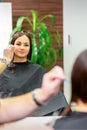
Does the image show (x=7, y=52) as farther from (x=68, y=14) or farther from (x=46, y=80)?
(x=68, y=14)

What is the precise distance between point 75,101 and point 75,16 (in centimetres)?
426

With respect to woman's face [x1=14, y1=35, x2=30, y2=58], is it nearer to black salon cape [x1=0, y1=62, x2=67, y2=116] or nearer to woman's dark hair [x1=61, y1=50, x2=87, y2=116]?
black salon cape [x1=0, y1=62, x2=67, y2=116]

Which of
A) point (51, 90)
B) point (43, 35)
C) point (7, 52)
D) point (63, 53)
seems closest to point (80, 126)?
point (51, 90)

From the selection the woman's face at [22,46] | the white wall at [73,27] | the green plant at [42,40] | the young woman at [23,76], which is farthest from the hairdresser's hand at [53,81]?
the white wall at [73,27]

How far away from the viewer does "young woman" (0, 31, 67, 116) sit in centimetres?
308

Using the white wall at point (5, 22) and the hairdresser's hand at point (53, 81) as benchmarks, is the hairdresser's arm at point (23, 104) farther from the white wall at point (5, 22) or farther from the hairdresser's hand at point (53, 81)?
the white wall at point (5, 22)

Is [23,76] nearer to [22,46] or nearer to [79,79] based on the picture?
[22,46]

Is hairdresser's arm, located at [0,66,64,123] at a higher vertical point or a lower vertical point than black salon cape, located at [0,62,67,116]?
higher

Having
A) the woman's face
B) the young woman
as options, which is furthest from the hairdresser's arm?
the woman's face

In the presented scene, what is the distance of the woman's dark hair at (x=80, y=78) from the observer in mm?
1086

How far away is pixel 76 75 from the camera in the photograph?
1.10 m

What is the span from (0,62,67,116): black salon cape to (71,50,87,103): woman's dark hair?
1904 mm

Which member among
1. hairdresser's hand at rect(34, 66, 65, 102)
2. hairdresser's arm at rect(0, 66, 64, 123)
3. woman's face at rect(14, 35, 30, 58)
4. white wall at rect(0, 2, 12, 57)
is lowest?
hairdresser's arm at rect(0, 66, 64, 123)

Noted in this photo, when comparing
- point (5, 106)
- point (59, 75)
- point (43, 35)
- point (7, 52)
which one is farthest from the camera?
point (43, 35)
